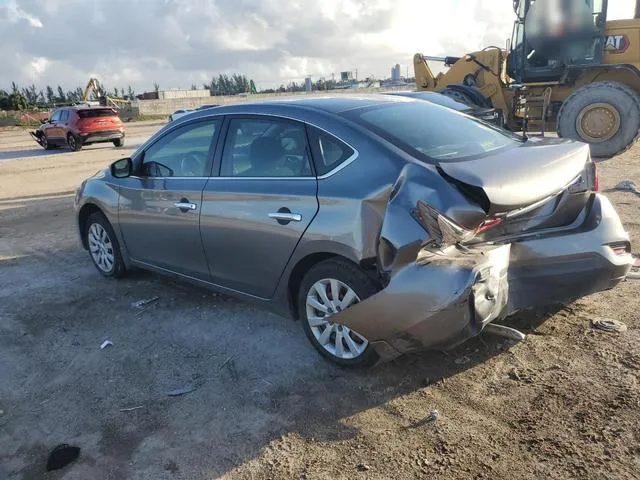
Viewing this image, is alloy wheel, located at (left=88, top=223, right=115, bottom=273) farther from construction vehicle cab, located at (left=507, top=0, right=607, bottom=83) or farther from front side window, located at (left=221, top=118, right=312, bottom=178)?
construction vehicle cab, located at (left=507, top=0, right=607, bottom=83)

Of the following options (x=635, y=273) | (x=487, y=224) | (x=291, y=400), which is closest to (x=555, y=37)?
(x=635, y=273)

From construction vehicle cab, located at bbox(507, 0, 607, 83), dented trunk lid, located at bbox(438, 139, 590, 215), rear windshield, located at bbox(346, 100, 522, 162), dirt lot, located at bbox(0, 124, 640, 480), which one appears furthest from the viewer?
construction vehicle cab, located at bbox(507, 0, 607, 83)

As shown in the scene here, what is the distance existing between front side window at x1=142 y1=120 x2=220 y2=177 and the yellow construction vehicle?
868 cm

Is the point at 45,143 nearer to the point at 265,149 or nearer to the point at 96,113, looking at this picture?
the point at 96,113

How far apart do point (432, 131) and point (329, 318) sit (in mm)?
1445

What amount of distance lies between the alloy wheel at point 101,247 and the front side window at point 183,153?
1.02 metres

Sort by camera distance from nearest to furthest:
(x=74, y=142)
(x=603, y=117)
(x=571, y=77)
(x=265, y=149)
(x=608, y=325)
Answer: (x=608, y=325) < (x=265, y=149) < (x=603, y=117) < (x=571, y=77) < (x=74, y=142)

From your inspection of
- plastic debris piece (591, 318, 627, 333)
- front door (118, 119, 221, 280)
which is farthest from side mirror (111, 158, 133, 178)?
plastic debris piece (591, 318, 627, 333)

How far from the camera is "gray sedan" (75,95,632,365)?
3080 mm

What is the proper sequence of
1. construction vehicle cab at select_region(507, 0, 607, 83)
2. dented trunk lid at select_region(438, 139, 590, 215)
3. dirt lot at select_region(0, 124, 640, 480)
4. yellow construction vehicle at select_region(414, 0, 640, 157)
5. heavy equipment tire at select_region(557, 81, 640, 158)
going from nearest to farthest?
dirt lot at select_region(0, 124, 640, 480) < dented trunk lid at select_region(438, 139, 590, 215) < heavy equipment tire at select_region(557, 81, 640, 158) < yellow construction vehicle at select_region(414, 0, 640, 157) < construction vehicle cab at select_region(507, 0, 607, 83)

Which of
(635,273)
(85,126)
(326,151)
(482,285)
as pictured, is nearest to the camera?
(482,285)

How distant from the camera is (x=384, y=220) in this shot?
315 centimetres

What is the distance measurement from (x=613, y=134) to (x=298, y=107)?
31.0ft

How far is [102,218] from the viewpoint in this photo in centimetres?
570
